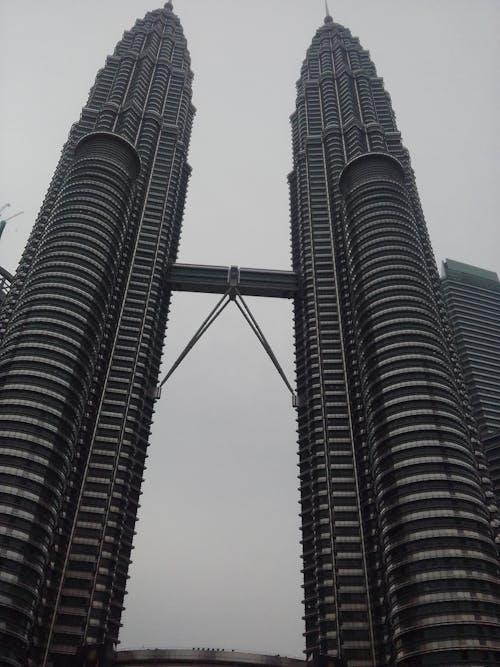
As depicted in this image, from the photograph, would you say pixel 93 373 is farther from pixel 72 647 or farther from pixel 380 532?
pixel 380 532

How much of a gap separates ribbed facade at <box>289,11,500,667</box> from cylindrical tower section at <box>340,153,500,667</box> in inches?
8.4

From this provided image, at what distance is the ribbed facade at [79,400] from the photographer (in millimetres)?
100312

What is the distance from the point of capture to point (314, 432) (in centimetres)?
13600

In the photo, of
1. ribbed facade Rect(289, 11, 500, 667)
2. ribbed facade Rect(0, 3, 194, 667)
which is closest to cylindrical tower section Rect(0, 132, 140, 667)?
ribbed facade Rect(0, 3, 194, 667)

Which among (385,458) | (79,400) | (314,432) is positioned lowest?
(385,458)

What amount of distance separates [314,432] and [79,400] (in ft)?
156

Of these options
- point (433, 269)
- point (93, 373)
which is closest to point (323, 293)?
point (433, 269)

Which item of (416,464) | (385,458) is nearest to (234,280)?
(385,458)

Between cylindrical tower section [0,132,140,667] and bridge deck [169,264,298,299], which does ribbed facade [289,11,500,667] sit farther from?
cylindrical tower section [0,132,140,667]

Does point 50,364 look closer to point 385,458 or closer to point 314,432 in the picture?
point 314,432

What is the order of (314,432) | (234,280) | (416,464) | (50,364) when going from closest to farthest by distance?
(416,464) → (50,364) → (314,432) → (234,280)

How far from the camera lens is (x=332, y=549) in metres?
119

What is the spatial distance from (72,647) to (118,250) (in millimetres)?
81867

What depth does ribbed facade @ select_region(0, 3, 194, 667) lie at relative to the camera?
329 feet
